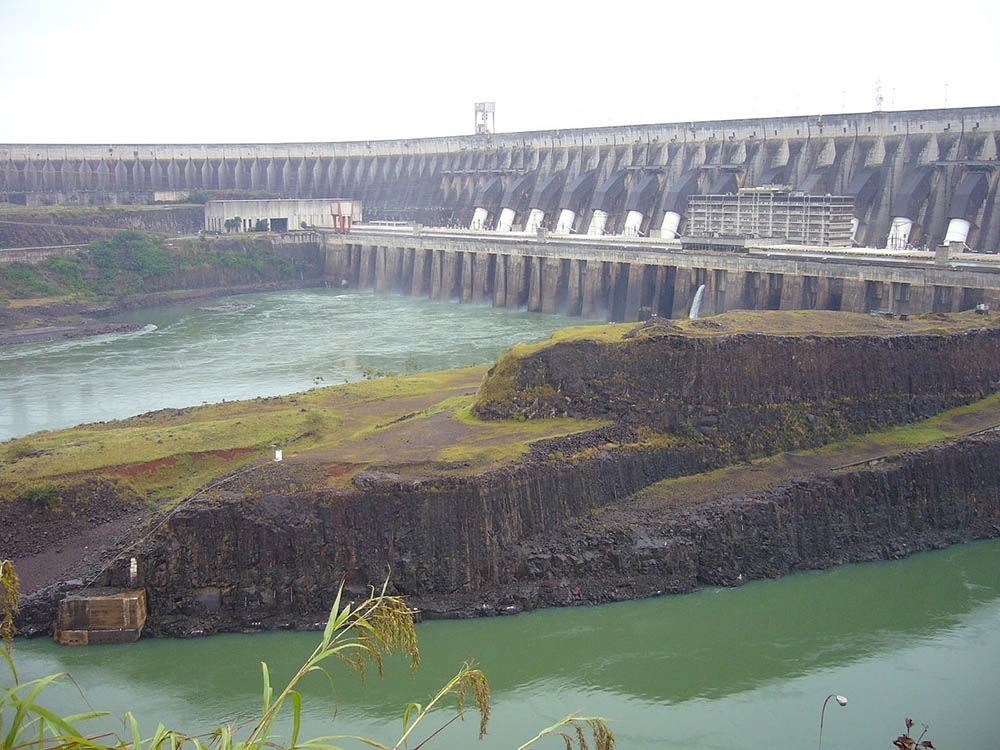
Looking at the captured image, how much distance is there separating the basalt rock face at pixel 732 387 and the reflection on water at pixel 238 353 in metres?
17.9

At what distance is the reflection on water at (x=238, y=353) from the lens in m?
44.8

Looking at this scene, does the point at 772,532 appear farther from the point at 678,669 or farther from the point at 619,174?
the point at 619,174

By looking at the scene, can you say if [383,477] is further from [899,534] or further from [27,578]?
[899,534]

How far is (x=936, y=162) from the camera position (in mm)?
59688

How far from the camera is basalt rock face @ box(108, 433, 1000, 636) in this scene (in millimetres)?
23797

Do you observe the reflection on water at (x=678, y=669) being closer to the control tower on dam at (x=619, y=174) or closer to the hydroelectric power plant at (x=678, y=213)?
the hydroelectric power plant at (x=678, y=213)

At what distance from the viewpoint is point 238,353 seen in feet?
184

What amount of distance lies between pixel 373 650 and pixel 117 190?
105 m

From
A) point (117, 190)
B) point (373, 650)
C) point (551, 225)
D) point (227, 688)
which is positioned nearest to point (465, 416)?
point (227, 688)

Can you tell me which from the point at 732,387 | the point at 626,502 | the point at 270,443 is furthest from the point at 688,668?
the point at 270,443

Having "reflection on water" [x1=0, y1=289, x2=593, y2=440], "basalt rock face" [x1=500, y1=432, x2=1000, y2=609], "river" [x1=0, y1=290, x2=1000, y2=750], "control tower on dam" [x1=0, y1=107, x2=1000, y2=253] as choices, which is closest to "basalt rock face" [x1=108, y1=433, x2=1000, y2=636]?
"basalt rock face" [x1=500, y1=432, x2=1000, y2=609]

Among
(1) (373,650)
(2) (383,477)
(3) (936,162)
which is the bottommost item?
(2) (383,477)

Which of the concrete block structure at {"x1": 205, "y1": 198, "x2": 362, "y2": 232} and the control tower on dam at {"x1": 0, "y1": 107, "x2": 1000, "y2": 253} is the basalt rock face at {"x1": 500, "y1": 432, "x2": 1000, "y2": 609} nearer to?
the control tower on dam at {"x1": 0, "y1": 107, "x2": 1000, "y2": 253}

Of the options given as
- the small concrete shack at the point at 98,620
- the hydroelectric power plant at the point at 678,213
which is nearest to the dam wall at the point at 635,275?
the hydroelectric power plant at the point at 678,213
